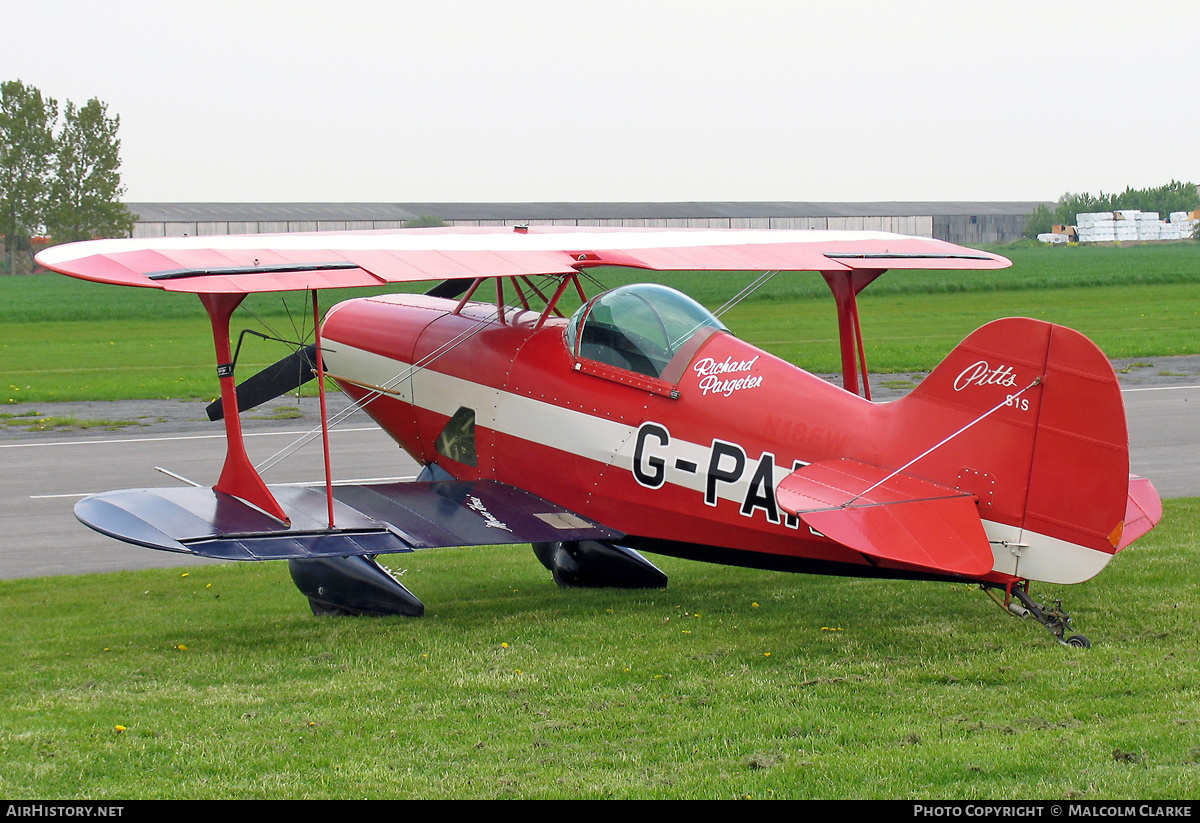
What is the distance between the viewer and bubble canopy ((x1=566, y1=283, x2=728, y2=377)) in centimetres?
822

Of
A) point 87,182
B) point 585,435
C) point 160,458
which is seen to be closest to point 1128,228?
point 87,182

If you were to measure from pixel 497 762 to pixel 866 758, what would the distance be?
1584 millimetres

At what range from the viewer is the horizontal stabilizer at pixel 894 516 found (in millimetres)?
6340

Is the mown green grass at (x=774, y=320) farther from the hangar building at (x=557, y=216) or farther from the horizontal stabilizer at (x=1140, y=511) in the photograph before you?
the hangar building at (x=557, y=216)

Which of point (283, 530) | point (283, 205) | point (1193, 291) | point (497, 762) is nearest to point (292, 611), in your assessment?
point (283, 530)

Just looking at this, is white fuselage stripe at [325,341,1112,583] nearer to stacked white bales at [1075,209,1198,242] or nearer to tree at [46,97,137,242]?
tree at [46,97,137,242]

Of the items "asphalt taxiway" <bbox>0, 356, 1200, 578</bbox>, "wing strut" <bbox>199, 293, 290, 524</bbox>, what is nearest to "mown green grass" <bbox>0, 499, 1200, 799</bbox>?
"wing strut" <bbox>199, 293, 290, 524</bbox>

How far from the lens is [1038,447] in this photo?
21.3ft

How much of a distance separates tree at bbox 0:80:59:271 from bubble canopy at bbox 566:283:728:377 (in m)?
73.0

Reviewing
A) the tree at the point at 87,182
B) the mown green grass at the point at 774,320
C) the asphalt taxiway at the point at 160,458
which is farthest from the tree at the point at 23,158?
the asphalt taxiway at the point at 160,458

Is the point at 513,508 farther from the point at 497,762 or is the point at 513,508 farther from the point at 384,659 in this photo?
the point at 497,762

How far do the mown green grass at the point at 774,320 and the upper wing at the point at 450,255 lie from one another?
22.0ft

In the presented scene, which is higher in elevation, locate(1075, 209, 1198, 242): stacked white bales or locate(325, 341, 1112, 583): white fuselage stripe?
locate(1075, 209, 1198, 242): stacked white bales

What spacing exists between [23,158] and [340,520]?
75.0m
